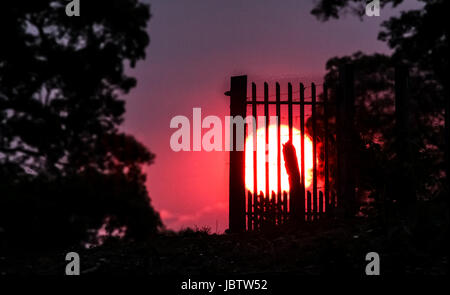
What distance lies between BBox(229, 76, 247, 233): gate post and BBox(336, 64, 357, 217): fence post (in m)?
1.55

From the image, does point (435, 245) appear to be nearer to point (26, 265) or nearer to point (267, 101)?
point (267, 101)

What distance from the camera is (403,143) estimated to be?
895cm

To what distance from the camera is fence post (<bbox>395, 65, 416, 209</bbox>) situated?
314 inches

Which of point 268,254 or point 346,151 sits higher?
point 346,151

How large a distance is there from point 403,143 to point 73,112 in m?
14.1

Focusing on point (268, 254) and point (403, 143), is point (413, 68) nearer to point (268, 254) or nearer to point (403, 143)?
point (403, 143)

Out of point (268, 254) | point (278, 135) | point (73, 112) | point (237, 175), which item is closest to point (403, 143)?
point (278, 135)

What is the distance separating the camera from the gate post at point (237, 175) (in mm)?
9164

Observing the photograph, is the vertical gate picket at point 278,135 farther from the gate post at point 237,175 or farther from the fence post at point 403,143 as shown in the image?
the fence post at point 403,143

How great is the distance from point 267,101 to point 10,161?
45.2 feet

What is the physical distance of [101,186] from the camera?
2041 centimetres

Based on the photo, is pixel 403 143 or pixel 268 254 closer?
pixel 268 254

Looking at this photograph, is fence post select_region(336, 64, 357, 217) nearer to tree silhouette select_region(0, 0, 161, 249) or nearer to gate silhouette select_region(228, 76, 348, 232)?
gate silhouette select_region(228, 76, 348, 232)

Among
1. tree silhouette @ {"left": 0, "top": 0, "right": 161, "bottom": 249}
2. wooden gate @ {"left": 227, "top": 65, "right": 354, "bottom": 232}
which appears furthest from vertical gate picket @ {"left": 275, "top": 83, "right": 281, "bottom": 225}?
tree silhouette @ {"left": 0, "top": 0, "right": 161, "bottom": 249}
